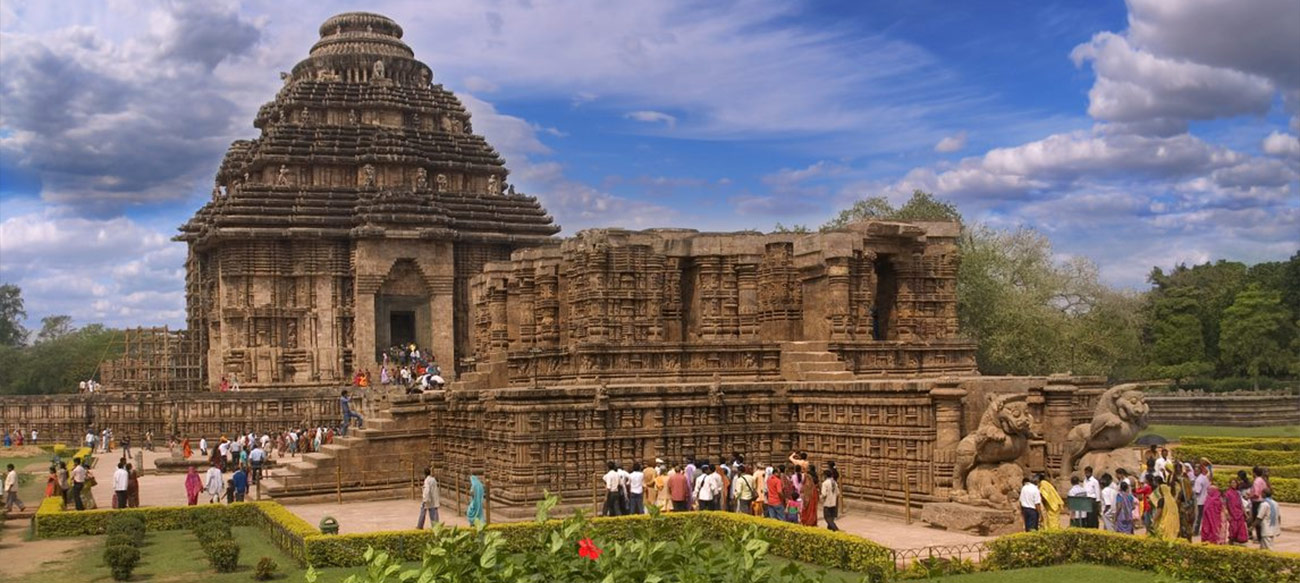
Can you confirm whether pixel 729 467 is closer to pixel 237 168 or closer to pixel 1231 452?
pixel 1231 452

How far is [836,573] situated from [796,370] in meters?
8.07

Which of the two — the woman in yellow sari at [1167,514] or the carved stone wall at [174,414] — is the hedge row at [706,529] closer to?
the woman in yellow sari at [1167,514]

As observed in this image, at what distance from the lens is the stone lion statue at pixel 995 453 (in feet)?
53.4

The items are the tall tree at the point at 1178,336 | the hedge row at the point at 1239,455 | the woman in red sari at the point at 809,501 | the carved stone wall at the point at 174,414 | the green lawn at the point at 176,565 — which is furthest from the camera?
the tall tree at the point at 1178,336

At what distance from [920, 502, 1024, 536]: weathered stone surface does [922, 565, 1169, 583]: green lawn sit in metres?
2.51

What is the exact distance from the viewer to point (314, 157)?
42.2m

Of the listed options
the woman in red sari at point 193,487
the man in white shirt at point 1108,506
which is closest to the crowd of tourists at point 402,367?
the woman in red sari at point 193,487

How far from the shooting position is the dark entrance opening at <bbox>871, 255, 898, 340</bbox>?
22594 mm

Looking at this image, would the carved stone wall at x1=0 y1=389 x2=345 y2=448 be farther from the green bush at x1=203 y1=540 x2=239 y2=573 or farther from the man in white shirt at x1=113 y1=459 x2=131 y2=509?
the green bush at x1=203 y1=540 x2=239 y2=573

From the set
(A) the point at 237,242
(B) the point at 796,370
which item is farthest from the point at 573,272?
(A) the point at 237,242

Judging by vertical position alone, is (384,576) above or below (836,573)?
above

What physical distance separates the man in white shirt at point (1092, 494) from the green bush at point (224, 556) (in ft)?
33.3

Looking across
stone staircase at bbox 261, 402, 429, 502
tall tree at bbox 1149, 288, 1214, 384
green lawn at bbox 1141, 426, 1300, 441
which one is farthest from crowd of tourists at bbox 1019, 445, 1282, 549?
tall tree at bbox 1149, 288, 1214, 384

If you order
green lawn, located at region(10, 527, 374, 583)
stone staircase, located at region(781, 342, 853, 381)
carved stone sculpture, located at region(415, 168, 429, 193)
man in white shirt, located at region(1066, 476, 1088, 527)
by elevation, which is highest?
carved stone sculpture, located at region(415, 168, 429, 193)
